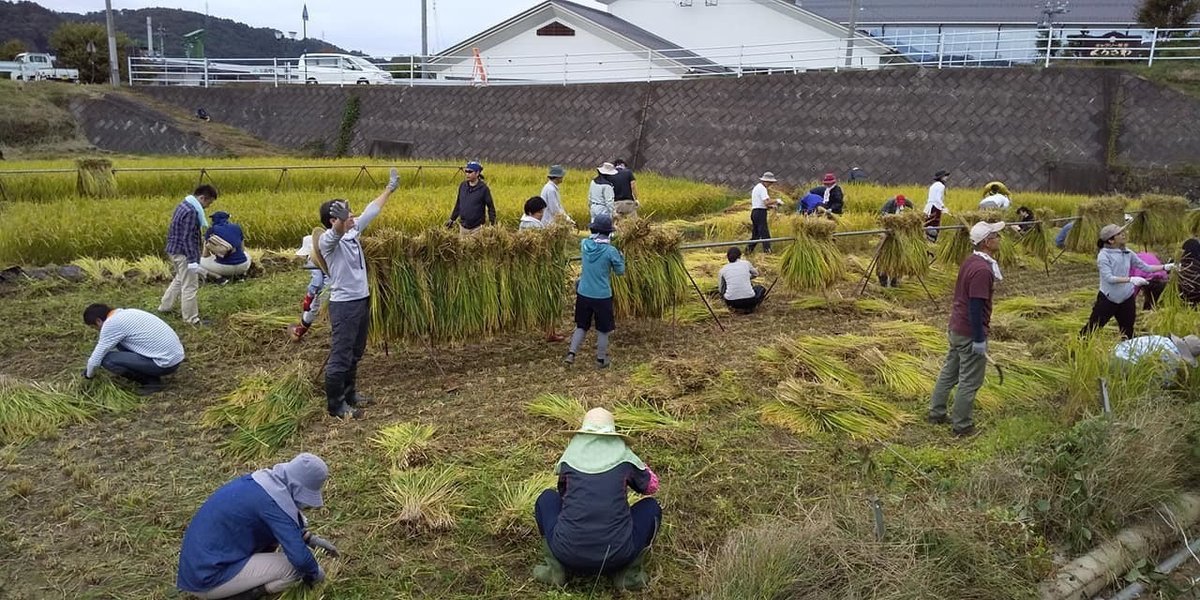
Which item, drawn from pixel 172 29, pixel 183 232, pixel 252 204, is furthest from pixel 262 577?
pixel 172 29

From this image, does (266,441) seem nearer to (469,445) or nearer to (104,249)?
(469,445)

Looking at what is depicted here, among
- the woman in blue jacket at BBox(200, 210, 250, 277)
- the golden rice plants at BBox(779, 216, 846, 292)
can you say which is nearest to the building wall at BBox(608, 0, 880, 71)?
the golden rice plants at BBox(779, 216, 846, 292)

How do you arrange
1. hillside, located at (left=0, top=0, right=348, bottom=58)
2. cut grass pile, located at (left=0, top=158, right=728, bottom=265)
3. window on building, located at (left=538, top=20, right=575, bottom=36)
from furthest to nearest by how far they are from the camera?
hillside, located at (left=0, top=0, right=348, bottom=58) < window on building, located at (left=538, top=20, right=575, bottom=36) < cut grass pile, located at (left=0, top=158, right=728, bottom=265)

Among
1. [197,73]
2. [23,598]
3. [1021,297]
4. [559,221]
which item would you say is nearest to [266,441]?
[23,598]

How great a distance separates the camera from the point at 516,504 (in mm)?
4137

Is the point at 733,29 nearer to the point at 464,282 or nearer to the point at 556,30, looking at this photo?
the point at 556,30

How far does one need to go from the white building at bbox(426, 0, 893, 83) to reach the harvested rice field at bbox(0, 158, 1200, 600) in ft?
67.0

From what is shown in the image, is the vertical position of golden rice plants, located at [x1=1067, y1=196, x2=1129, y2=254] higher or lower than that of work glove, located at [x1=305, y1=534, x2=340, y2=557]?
higher

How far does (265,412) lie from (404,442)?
101 centimetres

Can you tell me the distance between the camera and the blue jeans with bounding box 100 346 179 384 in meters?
5.51

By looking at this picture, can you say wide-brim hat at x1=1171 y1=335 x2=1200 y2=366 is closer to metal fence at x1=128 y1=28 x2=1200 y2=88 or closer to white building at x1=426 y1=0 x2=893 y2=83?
metal fence at x1=128 y1=28 x2=1200 y2=88

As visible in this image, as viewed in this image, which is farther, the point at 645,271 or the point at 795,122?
the point at 795,122

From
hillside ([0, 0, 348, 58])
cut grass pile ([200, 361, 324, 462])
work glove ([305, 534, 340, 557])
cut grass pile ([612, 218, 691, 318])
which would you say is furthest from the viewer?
hillside ([0, 0, 348, 58])

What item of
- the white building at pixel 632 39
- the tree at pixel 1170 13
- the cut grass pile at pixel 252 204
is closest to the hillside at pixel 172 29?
the white building at pixel 632 39
